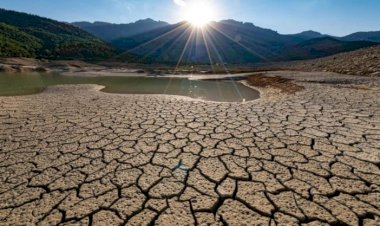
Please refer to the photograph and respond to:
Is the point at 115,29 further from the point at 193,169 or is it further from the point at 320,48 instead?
the point at 193,169

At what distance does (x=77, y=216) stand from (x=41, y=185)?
2.84 ft

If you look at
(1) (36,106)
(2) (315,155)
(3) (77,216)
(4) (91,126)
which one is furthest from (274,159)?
(1) (36,106)

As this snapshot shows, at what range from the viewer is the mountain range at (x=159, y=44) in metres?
45.9

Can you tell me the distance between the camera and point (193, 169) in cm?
306

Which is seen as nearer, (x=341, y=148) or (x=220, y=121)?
(x=341, y=148)

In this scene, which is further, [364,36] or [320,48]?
[364,36]

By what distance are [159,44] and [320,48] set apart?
5111 centimetres

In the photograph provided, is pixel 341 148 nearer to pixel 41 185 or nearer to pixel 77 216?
pixel 77 216

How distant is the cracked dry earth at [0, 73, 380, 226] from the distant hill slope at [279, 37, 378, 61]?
186ft

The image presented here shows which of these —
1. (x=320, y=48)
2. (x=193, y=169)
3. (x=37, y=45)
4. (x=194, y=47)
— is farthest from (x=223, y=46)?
(x=193, y=169)

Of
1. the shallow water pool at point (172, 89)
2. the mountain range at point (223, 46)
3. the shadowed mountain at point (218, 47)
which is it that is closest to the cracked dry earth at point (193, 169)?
the shallow water pool at point (172, 89)

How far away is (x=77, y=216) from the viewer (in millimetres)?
2236

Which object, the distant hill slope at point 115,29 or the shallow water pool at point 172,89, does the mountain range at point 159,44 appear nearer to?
the distant hill slope at point 115,29

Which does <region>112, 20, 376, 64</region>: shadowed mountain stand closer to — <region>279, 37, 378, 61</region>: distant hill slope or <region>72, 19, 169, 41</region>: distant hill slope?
<region>279, 37, 378, 61</region>: distant hill slope
